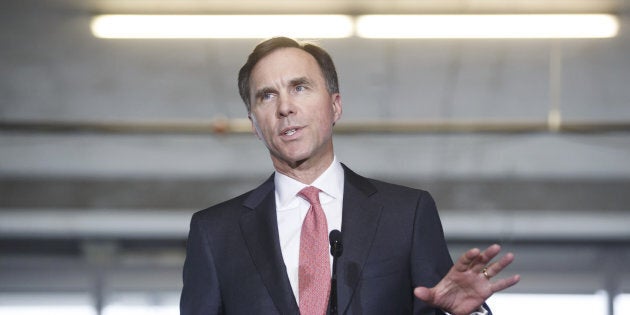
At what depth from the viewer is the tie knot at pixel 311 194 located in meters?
1.56

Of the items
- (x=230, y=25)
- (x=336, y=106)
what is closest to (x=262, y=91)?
(x=336, y=106)

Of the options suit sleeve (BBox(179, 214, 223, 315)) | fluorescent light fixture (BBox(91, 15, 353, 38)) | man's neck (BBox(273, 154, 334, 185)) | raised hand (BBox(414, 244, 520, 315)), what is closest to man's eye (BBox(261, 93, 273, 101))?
man's neck (BBox(273, 154, 334, 185))

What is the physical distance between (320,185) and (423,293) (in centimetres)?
Answer: 33

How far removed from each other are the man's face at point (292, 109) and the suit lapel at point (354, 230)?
0.07 metres

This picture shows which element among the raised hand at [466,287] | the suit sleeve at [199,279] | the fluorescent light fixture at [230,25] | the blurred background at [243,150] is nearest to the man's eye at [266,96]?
the suit sleeve at [199,279]

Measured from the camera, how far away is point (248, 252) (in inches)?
60.6

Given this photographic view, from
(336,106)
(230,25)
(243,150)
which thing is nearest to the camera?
(336,106)

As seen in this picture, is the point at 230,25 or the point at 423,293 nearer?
the point at 423,293

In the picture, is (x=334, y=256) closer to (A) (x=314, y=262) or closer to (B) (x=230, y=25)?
(A) (x=314, y=262)

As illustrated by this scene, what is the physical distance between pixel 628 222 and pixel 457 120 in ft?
4.76

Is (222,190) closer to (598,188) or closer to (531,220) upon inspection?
(531,220)

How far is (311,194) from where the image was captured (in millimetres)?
1570

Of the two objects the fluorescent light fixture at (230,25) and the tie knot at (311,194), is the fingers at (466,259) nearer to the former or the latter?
the tie knot at (311,194)

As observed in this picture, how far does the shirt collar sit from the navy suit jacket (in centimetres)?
2
